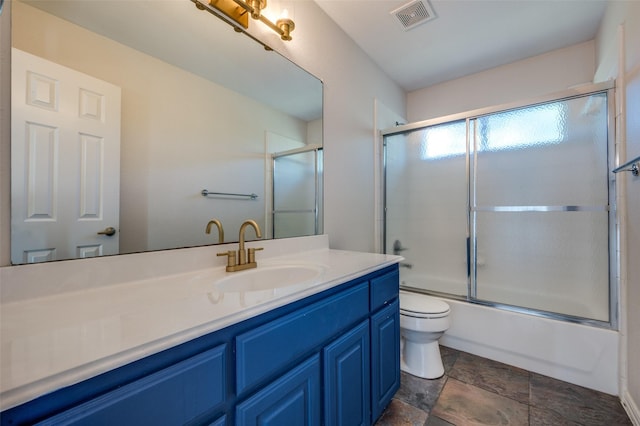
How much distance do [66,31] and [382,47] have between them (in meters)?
2.06

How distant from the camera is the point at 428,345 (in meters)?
1.69

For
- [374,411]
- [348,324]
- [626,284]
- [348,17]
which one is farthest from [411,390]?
[348,17]

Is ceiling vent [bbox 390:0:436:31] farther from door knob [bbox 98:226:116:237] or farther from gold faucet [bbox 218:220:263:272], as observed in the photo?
door knob [bbox 98:226:116:237]

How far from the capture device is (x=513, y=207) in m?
2.01

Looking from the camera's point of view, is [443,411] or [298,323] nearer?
[298,323]

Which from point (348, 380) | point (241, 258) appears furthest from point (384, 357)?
point (241, 258)

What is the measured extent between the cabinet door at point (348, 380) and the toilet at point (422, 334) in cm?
59

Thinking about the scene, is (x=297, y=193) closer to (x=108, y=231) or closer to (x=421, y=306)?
(x=108, y=231)

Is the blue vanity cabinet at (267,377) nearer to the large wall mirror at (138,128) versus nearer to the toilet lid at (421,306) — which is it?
the toilet lid at (421,306)

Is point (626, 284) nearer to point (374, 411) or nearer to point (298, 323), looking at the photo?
point (374, 411)

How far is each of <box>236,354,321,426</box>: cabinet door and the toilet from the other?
935mm

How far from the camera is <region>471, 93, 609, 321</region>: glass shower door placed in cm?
170

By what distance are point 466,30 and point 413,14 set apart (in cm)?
49

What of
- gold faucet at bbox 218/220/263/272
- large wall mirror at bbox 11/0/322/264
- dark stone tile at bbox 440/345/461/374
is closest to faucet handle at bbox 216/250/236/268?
gold faucet at bbox 218/220/263/272
